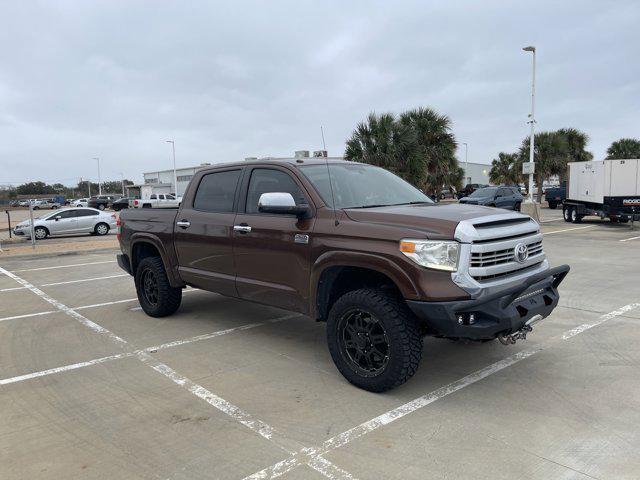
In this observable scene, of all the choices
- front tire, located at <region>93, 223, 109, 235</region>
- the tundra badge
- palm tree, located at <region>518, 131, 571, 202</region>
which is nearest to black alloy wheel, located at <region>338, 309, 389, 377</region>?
the tundra badge

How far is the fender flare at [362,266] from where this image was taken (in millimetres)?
3781

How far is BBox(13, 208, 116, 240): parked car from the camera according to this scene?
841 inches

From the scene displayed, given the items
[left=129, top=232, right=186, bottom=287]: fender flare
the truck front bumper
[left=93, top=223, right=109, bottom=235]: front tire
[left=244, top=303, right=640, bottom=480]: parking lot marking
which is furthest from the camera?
[left=93, top=223, right=109, bottom=235]: front tire

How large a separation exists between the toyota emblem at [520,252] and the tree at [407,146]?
19535mm

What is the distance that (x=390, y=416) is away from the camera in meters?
3.72

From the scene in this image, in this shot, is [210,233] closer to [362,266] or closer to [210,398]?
[210,398]

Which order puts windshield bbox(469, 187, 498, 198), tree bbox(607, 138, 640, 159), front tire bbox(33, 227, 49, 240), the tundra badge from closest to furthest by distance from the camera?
the tundra badge → front tire bbox(33, 227, 49, 240) → windshield bbox(469, 187, 498, 198) → tree bbox(607, 138, 640, 159)

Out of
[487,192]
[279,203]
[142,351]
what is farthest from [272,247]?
[487,192]

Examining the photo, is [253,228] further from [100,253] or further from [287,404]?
[100,253]

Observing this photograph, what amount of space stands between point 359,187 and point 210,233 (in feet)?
5.68

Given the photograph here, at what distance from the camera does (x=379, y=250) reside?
12.9 ft

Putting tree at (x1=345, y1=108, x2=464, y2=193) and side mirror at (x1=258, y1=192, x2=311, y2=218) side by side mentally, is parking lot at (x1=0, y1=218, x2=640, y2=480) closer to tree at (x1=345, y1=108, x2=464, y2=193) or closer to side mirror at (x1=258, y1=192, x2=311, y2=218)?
side mirror at (x1=258, y1=192, x2=311, y2=218)

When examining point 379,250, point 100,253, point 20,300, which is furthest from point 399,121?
point 379,250

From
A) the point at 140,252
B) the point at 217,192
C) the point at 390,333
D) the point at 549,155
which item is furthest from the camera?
the point at 549,155
